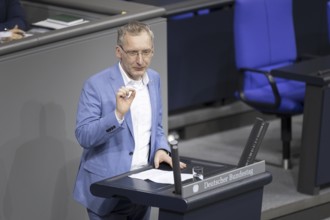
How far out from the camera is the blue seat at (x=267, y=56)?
772 cm

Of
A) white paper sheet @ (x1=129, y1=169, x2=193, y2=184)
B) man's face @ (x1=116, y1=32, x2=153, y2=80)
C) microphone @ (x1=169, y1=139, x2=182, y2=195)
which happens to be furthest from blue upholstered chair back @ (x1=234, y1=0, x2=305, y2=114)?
microphone @ (x1=169, y1=139, x2=182, y2=195)

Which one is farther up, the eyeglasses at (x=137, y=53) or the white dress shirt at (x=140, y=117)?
the eyeglasses at (x=137, y=53)

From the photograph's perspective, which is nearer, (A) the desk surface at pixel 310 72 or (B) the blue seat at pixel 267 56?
(A) the desk surface at pixel 310 72

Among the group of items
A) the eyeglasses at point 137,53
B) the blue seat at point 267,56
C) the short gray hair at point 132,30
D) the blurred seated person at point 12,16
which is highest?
the short gray hair at point 132,30

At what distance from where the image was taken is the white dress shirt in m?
4.96

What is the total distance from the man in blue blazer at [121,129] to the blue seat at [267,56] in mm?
2754

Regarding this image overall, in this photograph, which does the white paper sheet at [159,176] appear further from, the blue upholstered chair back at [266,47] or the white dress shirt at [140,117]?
the blue upholstered chair back at [266,47]

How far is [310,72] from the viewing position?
7.12 metres

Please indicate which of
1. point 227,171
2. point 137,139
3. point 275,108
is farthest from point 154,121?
point 275,108

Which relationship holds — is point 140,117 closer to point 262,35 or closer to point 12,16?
point 12,16

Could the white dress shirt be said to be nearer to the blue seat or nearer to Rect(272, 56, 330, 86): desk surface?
Rect(272, 56, 330, 86): desk surface

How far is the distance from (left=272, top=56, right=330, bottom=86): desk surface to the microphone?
2659 mm

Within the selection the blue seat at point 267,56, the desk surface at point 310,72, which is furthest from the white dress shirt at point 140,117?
the blue seat at point 267,56

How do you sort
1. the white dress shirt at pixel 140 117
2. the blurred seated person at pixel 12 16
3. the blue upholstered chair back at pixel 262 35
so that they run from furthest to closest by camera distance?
the blue upholstered chair back at pixel 262 35
the blurred seated person at pixel 12 16
the white dress shirt at pixel 140 117
